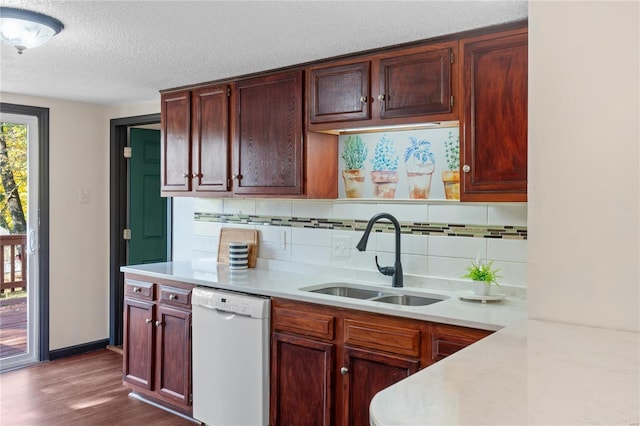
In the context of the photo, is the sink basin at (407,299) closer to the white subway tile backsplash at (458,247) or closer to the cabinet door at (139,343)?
the white subway tile backsplash at (458,247)

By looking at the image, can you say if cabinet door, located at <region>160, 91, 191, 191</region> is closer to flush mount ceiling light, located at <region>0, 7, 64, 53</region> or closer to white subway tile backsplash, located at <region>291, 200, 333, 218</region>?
white subway tile backsplash, located at <region>291, 200, 333, 218</region>

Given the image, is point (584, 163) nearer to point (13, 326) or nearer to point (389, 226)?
point (389, 226)

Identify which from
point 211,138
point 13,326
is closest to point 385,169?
point 211,138

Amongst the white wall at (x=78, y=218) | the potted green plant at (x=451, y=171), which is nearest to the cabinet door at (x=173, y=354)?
the white wall at (x=78, y=218)

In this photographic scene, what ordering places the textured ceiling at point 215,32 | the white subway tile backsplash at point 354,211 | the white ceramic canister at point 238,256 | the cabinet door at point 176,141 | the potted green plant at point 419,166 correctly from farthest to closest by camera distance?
Result: the cabinet door at point 176,141, the white ceramic canister at point 238,256, the white subway tile backsplash at point 354,211, the potted green plant at point 419,166, the textured ceiling at point 215,32

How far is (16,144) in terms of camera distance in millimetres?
4461

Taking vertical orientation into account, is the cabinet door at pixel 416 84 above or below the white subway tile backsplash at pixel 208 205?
above

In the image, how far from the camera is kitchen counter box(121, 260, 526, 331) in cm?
231

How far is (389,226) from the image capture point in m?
3.18

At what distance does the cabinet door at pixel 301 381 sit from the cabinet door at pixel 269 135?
0.91 m

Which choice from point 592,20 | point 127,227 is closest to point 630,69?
point 592,20

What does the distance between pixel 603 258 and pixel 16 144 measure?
4.40 meters

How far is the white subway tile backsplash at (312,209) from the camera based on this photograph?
3.49 metres

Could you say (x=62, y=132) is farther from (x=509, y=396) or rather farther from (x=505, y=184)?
(x=509, y=396)
